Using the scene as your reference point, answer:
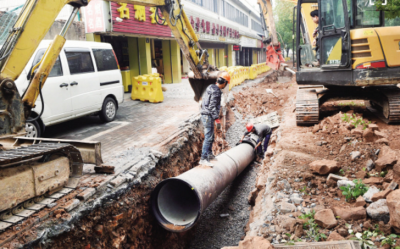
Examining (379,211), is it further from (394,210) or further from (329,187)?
(329,187)

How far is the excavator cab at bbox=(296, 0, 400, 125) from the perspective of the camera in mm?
5727

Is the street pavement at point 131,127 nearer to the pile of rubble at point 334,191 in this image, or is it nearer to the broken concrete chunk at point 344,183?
the pile of rubble at point 334,191

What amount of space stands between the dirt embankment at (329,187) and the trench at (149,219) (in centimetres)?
89

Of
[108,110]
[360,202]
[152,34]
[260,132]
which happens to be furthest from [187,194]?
[152,34]

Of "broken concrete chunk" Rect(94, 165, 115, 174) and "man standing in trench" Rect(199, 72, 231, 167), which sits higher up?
"man standing in trench" Rect(199, 72, 231, 167)

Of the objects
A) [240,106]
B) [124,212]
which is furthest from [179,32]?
[240,106]

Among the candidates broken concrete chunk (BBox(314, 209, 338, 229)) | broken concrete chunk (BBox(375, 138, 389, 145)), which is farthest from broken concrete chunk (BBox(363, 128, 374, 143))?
broken concrete chunk (BBox(314, 209, 338, 229))

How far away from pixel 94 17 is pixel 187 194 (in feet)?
27.9

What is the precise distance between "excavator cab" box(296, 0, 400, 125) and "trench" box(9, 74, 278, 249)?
266cm

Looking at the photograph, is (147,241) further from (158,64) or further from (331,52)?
(158,64)

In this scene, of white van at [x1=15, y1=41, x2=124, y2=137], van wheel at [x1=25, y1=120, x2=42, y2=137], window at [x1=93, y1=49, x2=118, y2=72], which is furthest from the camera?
window at [x1=93, y1=49, x2=118, y2=72]

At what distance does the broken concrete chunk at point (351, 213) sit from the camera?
3152mm

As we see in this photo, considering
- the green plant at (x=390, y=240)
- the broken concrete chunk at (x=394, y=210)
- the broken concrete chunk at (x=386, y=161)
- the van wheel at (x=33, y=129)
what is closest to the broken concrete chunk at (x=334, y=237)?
the green plant at (x=390, y=240)

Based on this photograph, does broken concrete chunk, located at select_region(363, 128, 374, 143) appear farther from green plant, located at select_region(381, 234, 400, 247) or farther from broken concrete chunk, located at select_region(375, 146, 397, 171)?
green plant, located at select_region(381, 234, 400, 247)
